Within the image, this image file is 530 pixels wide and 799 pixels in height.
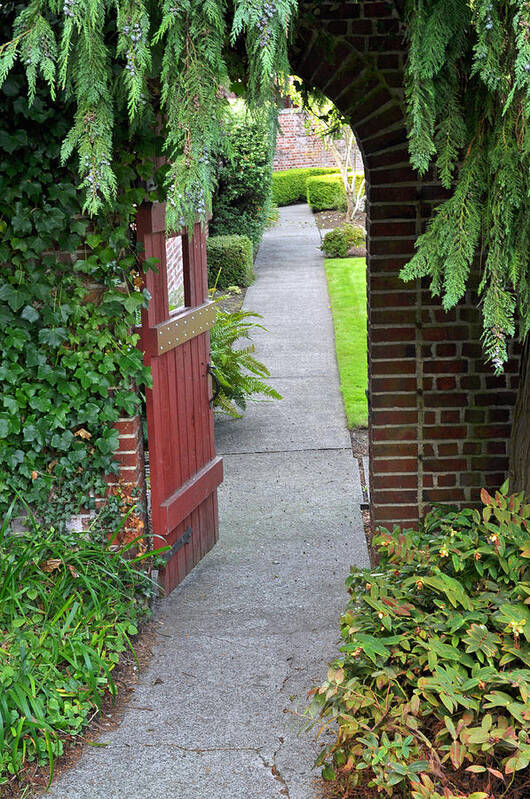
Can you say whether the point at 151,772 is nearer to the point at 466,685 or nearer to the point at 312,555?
the point at 466,685

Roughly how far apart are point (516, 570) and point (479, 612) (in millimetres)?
229

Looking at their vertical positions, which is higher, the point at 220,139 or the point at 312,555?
the point at 220,139

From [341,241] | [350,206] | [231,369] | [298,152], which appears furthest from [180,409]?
[298,152]

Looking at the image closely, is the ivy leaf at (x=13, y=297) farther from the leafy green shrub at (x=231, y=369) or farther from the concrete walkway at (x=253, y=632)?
the leafy green shrub at (x=231, y=369)

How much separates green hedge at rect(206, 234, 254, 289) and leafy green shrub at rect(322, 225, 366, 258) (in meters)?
2.99

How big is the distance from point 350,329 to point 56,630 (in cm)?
880

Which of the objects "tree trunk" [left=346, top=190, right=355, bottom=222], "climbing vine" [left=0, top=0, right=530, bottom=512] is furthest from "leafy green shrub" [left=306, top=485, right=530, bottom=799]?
"tree trunk" [left=346, top=190, right=355, bottom=222]

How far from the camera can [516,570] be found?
3453mm

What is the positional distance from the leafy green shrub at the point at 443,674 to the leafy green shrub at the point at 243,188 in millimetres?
11836

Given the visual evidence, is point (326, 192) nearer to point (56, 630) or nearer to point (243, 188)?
point (243, 188)

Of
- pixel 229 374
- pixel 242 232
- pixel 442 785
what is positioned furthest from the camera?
pixel 242 232

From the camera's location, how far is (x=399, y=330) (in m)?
4.76

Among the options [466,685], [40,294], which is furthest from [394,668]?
[40,294]

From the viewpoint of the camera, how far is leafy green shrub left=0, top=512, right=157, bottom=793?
358 cm
